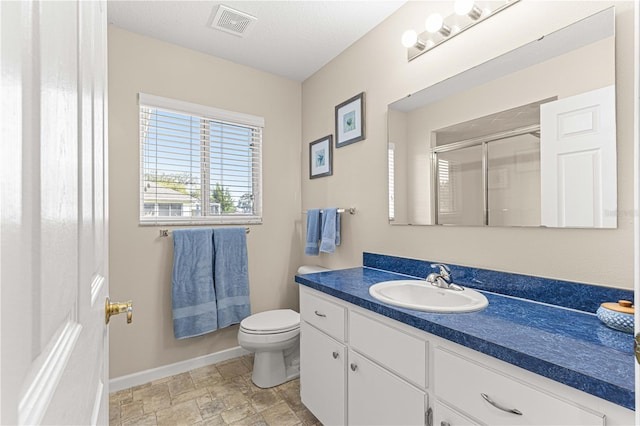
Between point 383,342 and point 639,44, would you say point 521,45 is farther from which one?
point 383,342

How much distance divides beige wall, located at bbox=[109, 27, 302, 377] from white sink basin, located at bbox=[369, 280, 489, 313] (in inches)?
56.4

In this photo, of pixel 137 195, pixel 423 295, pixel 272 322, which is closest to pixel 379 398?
pixel 423 295

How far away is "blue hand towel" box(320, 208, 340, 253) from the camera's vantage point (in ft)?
7.45

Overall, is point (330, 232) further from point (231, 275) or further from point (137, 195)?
point (137, 195)

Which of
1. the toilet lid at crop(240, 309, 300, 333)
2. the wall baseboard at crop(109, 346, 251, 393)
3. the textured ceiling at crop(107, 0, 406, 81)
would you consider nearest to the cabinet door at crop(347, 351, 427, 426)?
the toilet lid at crop(240, 309, 300, 333)

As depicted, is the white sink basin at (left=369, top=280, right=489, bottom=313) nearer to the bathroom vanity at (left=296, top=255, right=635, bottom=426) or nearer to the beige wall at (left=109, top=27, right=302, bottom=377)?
the bathroom vanity at (left=296, top=255, right=635, bottom=426)

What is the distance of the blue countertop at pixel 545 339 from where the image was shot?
0.71m

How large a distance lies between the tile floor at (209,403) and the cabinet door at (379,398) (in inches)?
21.7

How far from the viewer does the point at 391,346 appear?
47.6 inches

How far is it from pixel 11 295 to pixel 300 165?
2.75 meters

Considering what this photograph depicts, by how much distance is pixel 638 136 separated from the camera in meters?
0.48

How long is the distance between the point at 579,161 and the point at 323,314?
1291 mm

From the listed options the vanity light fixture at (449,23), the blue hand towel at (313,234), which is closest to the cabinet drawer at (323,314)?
the blue hand towel at (313,234)

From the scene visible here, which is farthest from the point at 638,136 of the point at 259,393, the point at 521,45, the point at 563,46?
the point at 259,393
